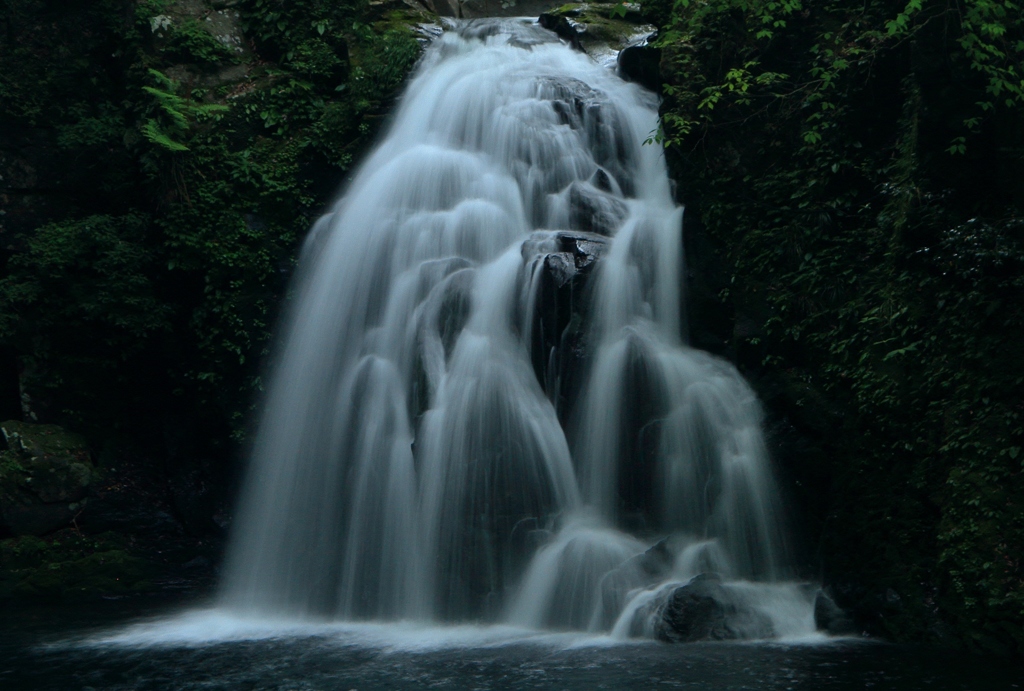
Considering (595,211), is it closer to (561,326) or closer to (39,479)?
(561,326)

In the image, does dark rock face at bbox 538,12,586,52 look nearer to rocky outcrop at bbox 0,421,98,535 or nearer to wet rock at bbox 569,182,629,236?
wet rock at bbox 569,182,629,236

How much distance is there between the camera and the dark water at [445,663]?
646 cm

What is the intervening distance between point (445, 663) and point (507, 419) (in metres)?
2.66

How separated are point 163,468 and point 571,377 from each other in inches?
252

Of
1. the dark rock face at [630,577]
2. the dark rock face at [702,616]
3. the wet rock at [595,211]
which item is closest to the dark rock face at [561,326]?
the wet rock at [595,211]

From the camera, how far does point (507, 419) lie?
358 inches

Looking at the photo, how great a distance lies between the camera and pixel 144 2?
13.5 meters

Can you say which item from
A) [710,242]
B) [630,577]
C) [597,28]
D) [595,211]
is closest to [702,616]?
[630,577]

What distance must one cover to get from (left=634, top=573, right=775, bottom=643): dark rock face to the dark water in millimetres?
203

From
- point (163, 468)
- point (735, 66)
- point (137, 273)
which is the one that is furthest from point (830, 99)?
point (163, 468)

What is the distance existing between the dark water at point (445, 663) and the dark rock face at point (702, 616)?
0.66 feet

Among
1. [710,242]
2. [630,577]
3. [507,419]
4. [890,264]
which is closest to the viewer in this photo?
[630,577]

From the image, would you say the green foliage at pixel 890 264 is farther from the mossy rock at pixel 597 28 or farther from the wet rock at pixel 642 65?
the mossy rock at pixel 597 28

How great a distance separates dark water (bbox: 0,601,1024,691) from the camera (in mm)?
6457
